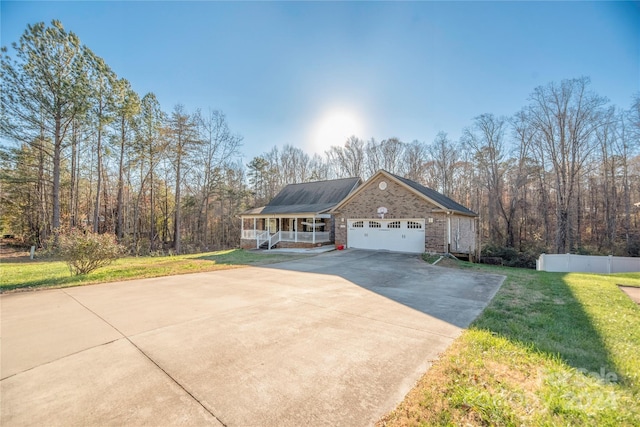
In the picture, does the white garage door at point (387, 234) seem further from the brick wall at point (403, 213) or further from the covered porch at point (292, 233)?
the covered porch at point (292, 233)

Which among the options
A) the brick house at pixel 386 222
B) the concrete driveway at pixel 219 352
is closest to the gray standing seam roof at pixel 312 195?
the brick house at pixel 386 222

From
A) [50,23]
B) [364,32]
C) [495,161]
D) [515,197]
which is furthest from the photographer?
[495,161]

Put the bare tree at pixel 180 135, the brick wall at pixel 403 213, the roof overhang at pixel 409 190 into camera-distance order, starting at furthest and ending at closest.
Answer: the bare tree at pixel 180 135 → the brick wall at pixel 403 213 → the roof overhang at pixel 409 190

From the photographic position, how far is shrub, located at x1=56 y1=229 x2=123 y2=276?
8.24 meters

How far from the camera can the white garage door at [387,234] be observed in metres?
15.5

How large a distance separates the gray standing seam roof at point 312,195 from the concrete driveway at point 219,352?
15.0m

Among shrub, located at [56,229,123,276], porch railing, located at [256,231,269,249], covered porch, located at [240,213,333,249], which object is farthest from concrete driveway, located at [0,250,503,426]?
porch railing, located at [256,231,269,249]

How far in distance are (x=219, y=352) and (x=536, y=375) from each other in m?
3.72

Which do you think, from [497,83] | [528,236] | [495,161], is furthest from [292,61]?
[528,236]

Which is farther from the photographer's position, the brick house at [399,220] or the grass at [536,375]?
the brick house at [399,220]

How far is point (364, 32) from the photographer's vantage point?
1121 cm

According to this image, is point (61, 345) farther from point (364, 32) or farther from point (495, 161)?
point (495, 161)

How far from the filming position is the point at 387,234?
16391 millimetres

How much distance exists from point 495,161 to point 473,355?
27574 millimetres
